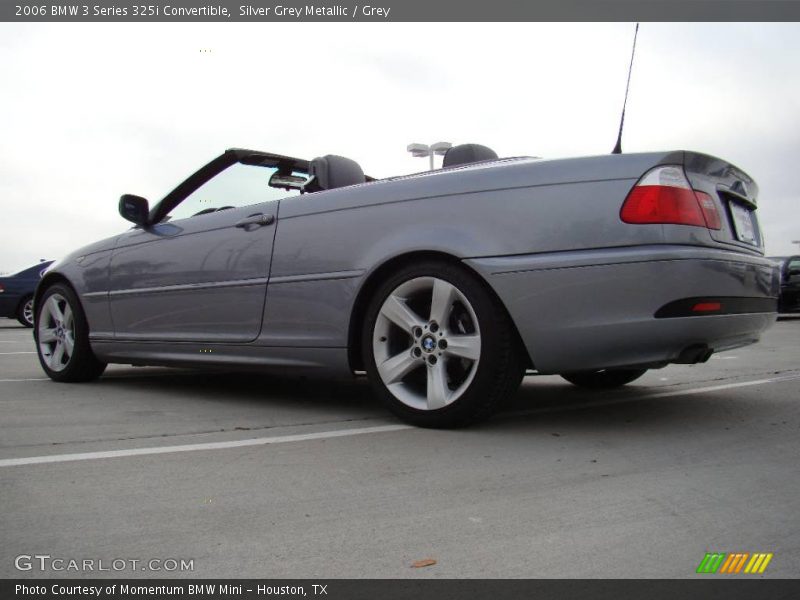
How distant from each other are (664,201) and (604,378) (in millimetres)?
1961

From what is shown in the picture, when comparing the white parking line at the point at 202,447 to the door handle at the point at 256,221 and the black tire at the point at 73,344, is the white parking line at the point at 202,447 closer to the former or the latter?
the door handle at the point at 256,221

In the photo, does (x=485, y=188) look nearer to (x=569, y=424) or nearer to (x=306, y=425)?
(x=569, y=424)

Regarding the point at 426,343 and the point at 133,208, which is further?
the point at 133,208

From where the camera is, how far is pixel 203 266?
419 centimetres

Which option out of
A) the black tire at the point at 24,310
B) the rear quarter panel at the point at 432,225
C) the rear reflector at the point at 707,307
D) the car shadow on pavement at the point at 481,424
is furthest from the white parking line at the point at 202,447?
the black tire at the point at 24,310

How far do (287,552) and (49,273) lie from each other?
4.29m

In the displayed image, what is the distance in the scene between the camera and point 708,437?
3053 millimetres

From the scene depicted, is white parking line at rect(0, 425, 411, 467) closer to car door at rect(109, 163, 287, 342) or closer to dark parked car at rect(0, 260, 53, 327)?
car door at rect(109, 163, 287, 342)

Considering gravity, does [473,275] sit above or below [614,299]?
above

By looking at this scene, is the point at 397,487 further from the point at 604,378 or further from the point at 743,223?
the point at 604,378

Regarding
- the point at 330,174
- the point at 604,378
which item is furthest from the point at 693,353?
the point at 330,174

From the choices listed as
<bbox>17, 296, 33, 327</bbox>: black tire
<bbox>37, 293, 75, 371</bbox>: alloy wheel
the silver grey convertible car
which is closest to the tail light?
the silver grey convertible car

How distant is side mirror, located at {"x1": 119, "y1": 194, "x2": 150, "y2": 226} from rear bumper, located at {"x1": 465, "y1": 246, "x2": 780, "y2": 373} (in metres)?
2.60

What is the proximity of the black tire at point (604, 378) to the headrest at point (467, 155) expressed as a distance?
1.47 m
